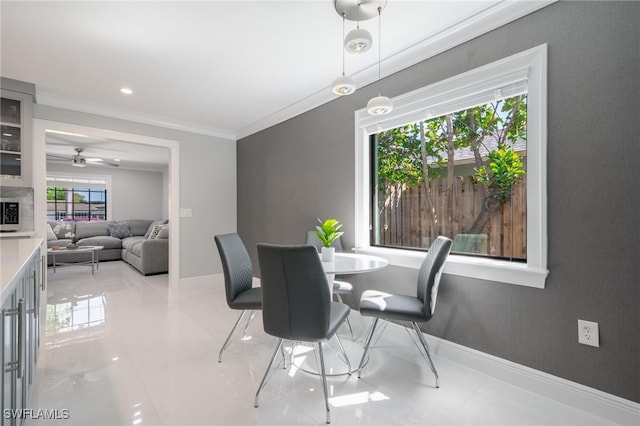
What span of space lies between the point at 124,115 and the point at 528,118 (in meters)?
4.28

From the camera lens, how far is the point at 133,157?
6.62m

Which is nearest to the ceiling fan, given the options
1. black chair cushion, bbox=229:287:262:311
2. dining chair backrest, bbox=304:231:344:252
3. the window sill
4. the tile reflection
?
the tile reflection

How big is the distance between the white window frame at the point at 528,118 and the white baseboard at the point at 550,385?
20.6 inches

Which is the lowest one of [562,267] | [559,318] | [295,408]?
[295,408]

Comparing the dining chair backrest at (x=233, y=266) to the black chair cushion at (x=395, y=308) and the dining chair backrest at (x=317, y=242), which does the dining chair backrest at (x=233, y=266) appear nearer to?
the dining chair backrest at (x=317, y=242)

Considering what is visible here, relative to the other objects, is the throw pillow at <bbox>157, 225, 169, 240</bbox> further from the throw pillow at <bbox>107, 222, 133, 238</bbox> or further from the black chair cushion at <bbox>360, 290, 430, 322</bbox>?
→ the black chair cushion at <bbox>360, 290, 430, 322</bbox>

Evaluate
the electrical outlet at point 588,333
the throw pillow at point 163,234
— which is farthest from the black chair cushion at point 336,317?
the throw pillow at point 163,234

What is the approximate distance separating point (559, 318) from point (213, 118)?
4.14m

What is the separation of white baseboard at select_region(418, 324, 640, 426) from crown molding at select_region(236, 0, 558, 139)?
213 centimetres

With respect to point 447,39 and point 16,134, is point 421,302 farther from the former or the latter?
point 16,134

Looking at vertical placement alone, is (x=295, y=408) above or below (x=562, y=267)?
below

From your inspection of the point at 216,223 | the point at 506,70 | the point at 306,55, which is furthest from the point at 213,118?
the point at 506,70

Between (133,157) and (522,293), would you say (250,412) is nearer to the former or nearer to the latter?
(522,293)

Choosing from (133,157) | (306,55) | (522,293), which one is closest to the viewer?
(522,293)
